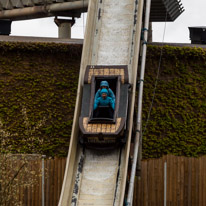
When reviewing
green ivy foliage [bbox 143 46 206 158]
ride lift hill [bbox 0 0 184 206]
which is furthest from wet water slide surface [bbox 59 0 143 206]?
green ivy foliage [bbox 143 46 206 158]

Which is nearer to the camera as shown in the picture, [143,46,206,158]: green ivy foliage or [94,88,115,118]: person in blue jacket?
[94,88,115,118]: person in blue jacket

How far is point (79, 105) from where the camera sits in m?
13.2

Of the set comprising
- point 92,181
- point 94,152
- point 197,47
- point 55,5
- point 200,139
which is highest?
point 55,5

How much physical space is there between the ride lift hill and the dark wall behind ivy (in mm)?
1724

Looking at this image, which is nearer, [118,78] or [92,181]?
[92,181]

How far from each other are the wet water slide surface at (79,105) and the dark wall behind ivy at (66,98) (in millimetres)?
1665

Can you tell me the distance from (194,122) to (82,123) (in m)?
5.21

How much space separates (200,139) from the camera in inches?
643

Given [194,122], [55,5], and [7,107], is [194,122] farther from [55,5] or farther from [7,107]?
[55,5]

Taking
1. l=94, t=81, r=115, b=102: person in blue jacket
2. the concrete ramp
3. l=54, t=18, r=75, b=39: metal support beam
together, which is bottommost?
the concrete ramp

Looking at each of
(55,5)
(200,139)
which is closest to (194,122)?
(200,139)

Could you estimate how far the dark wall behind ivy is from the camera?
15.9 meters

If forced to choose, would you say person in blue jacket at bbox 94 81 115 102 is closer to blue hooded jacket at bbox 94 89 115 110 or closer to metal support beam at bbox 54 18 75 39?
blue hooded jacket at bbox 94 89 115 110

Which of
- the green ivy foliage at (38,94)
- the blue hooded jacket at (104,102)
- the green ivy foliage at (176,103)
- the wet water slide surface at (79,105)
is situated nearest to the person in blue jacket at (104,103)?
the blue hooded jacket at (104,102)
